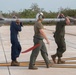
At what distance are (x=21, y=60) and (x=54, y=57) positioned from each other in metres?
1.37

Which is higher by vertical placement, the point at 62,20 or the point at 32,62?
the point at 62,20

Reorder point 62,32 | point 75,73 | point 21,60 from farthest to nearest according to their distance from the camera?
point 21,60
point 62,32
point 75,73

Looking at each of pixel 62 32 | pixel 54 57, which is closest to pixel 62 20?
pixel 62 32

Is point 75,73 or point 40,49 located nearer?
point 75,73

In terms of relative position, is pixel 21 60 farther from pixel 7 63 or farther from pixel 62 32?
pixel 62 32

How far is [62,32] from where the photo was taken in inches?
435

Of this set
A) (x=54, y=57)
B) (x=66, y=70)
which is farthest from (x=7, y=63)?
(x=66, y=70)

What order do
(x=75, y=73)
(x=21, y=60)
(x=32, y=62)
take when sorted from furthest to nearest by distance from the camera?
(x=21, y=60), (x=32, y=62), (x=75, y=73)

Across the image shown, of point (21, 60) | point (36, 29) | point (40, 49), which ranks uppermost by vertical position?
point (36, 29)

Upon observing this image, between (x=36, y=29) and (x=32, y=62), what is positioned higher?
(x=36, y=29)

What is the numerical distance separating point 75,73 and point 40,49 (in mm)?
1369

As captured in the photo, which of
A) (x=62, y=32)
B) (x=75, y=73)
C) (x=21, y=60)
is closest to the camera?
(x=75, y=73)

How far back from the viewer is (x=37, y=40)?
10.0 meters

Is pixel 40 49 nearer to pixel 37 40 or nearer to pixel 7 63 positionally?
pixel 37 40
